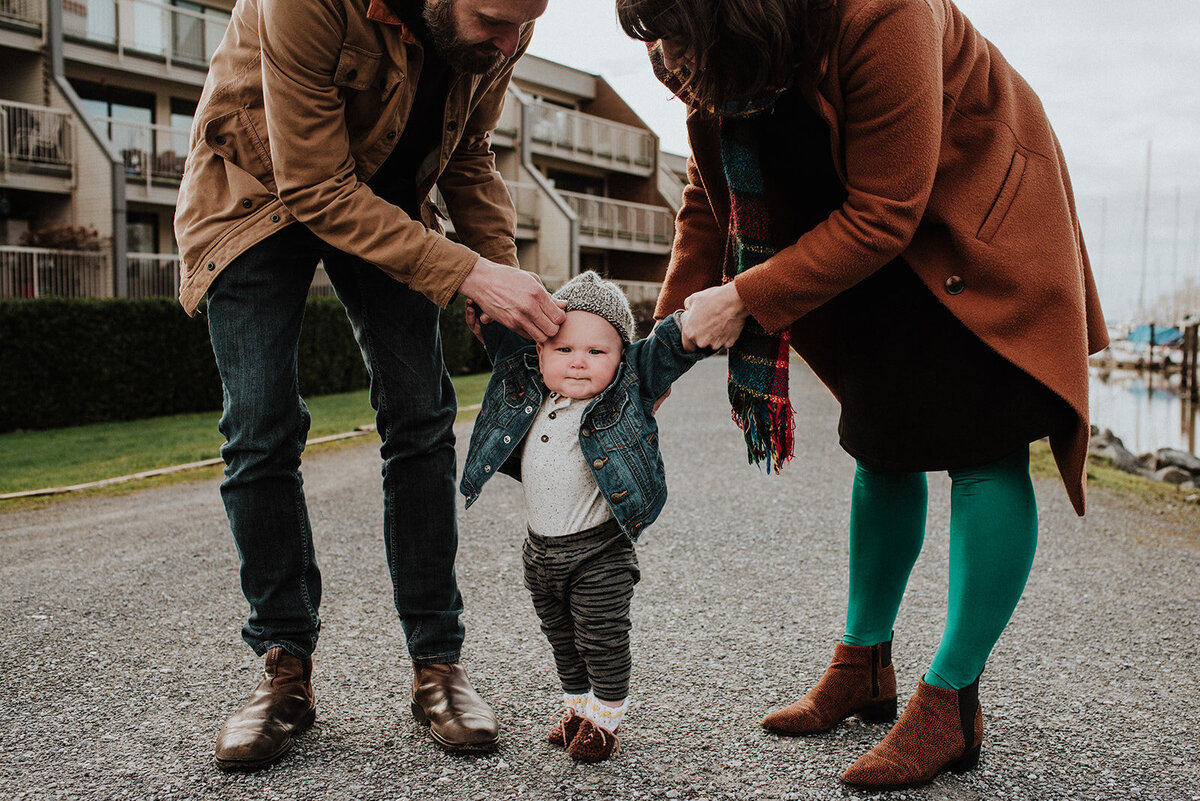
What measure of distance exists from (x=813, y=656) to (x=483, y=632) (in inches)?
44.4

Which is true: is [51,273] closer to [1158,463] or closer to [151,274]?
[151,274]

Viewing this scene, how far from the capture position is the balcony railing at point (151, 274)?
16.9 m

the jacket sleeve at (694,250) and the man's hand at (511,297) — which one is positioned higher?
the jacket sleeve at (694,250)

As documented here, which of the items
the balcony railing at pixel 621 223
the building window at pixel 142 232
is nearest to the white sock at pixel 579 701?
the building window at pixel 142 232

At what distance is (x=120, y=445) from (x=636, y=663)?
7.93 m

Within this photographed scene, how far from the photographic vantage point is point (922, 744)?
81.5 inches

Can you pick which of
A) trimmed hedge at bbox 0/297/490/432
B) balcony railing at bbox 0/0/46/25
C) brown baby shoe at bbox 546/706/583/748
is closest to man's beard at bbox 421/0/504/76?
brown baby shoe at bbox 546/706/583/748

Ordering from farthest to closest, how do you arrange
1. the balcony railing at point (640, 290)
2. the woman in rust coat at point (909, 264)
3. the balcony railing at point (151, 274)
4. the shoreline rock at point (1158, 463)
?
1. the balcony railing at point (640, 290)
2. the balcony railing at point (151, 274)
3. the shoreline rock at point (1158, 463)
4. the woman in rust coat at point (909, 264)

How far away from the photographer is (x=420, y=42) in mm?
2203

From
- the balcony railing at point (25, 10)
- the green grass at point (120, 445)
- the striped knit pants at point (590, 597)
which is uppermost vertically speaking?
the balcony railing at point (25, 10)

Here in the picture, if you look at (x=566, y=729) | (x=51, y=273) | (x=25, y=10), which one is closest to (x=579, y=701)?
(x=566, y=729)

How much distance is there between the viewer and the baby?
2.20m

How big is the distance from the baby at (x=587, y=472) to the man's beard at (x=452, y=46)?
56 cm

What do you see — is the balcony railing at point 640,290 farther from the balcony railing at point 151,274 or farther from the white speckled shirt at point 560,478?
the white speckled shirt at point 560,478
